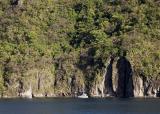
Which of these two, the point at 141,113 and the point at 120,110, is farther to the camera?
the point at 120,110

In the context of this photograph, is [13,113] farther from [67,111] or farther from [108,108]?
[108,108]

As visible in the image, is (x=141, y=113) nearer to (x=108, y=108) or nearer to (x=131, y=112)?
(x=131, y=112)

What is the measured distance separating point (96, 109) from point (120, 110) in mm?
9000

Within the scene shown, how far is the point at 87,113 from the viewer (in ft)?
448

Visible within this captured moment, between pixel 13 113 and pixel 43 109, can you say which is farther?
pixel 43 109

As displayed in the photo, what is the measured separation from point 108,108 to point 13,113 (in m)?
23.8

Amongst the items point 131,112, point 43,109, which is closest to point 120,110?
point 131,112

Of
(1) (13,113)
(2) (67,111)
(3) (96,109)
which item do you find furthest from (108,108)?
(1) (13,113)

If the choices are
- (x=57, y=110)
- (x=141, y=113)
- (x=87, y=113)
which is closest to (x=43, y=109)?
(x=57, y=110)

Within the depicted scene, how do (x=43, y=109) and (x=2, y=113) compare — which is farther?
(x=43, y=109)

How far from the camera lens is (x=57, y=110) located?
14438 centimetres

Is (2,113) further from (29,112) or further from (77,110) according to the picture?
(77,110)

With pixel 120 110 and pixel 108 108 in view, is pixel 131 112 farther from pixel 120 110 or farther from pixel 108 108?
pixel 108 108

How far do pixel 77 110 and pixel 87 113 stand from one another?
9.59 m
